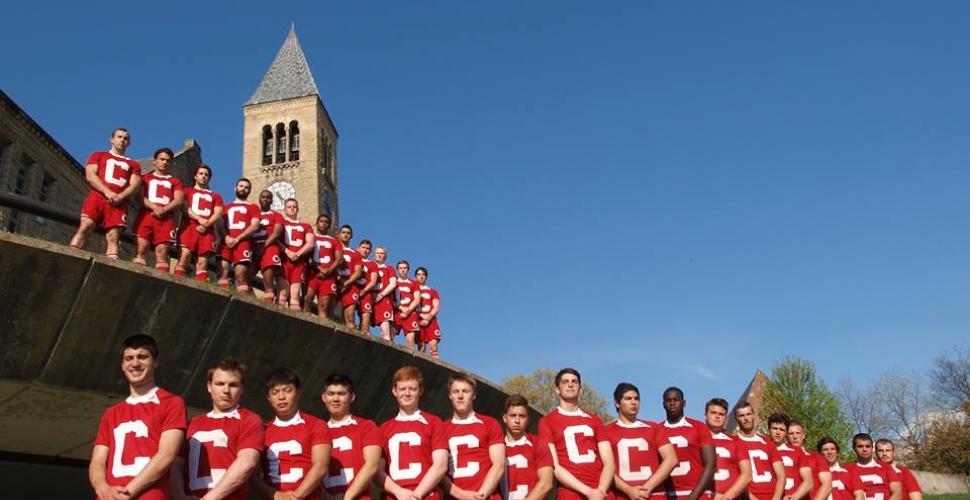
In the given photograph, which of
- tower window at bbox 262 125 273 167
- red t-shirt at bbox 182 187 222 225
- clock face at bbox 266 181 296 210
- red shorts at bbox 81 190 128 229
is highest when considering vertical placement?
tower window at bbox 262 125 273 167

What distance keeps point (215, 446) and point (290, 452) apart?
511 millimetres

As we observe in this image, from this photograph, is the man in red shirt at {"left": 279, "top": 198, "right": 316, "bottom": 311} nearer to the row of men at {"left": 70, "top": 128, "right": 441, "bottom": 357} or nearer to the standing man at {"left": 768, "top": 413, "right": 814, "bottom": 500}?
the row of men at {"left": 70, "top": 128, "right": 441, "bottom": 357}

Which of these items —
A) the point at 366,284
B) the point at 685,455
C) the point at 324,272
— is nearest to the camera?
the point at 685,455

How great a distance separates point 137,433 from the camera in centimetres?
490

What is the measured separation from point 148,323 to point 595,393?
49024mm

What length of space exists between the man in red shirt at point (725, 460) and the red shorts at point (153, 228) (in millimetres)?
5870

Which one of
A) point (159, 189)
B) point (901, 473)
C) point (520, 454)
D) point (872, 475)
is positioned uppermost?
point (159, 189)

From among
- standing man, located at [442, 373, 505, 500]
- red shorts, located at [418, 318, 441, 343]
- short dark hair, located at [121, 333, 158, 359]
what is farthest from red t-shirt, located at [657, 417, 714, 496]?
red shorts, located at [418, 318, 441, 343]

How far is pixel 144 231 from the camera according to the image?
869 centimetres

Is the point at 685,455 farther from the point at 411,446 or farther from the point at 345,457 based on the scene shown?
the point at 345,457

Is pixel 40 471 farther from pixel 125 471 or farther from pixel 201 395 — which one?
pixel 125 471

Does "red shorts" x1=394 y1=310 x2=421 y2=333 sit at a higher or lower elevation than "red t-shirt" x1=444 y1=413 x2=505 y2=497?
higher

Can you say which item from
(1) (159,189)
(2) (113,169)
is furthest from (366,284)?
(2) (113,169)

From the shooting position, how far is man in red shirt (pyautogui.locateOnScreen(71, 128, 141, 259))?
820cm
